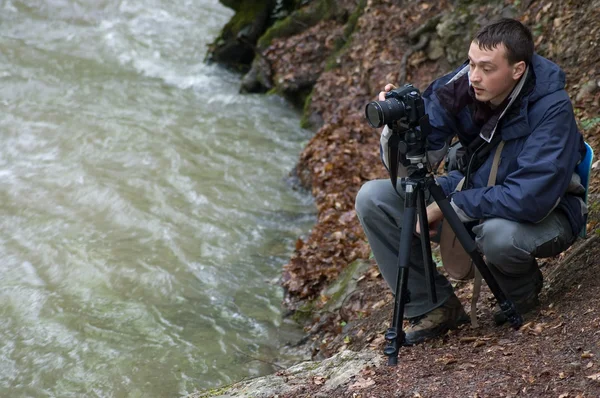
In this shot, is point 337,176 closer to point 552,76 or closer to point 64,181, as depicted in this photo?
point 64,181

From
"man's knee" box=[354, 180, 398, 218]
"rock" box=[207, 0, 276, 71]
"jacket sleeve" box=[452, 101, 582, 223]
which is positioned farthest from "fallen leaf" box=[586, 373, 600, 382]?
"rock" box=[207, 0, 276, 71]

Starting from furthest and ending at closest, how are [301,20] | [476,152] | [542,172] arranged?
[301,20] → [476,152] → [542,172]

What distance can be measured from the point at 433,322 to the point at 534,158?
105 centimetres

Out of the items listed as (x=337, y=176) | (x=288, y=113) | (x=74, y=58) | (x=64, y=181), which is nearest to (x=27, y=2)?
(x=74, y=58)

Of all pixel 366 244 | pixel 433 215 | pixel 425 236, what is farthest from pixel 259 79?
pixel 425 236

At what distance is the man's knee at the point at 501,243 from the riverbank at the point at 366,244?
380 millimetres

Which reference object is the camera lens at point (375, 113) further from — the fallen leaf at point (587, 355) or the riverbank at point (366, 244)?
the fallen leaf at point (587, 355)

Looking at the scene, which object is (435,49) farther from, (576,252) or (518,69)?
(518,69)

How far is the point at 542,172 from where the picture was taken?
3.28 m

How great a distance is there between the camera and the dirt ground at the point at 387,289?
3193mm

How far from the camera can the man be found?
3328 mm

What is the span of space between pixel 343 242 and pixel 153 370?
228 cm

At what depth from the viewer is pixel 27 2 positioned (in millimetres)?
15797

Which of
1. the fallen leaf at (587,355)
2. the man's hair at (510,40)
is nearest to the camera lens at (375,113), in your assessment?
the man's hair at (510,40)
